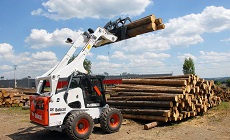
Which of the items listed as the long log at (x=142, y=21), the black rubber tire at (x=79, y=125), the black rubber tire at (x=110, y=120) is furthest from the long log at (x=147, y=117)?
the long log at (x=142, y=21)

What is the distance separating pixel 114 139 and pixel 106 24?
4.66 meters

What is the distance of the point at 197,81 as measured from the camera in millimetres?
13906

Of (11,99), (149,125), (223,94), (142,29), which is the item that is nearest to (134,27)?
(142,29)

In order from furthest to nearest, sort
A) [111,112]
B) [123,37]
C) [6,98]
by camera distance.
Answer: [6,98] → [123,37] → [111,112]

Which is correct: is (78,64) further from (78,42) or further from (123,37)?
(123,37)

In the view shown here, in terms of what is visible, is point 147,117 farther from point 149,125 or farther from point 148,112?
point 149,125

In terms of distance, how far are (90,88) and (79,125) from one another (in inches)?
59.9

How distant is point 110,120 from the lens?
33.1ft

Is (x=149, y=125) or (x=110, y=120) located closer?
(x=110, y=120)

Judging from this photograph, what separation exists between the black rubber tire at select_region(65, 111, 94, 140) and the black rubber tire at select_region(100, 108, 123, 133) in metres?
0.74

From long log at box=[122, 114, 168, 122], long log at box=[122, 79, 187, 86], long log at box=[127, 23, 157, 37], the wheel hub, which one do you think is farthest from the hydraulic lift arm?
long log at box=[122, 79, 187, 86]

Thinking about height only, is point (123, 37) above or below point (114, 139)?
above

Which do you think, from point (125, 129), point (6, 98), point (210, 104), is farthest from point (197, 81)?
point (6, 98)

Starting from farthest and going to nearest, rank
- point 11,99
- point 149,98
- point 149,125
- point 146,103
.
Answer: point 11,99, point 149,98, point 146,103, point 149,125
